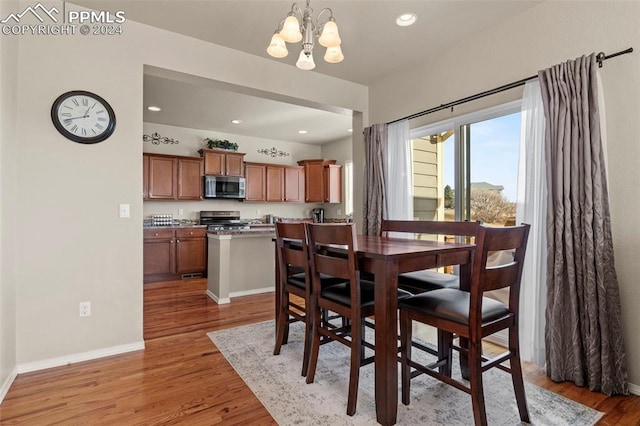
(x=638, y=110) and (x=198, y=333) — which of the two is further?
(x=198, y=333)

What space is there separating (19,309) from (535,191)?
3.67 m

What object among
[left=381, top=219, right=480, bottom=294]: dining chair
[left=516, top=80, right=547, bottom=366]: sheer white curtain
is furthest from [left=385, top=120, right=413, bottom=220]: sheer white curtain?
[left=516, top=80, right=547, bottom=366]: sheer white curtain

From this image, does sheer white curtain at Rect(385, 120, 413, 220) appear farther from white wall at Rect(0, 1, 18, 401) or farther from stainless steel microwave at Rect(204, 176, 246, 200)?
stainless steel microwave at Rect(204, 176, 246, 200)

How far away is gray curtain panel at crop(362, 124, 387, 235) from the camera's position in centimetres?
353

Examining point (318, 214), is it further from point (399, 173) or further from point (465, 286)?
point (465, 286)

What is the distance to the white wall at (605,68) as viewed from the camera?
1945 millimetres

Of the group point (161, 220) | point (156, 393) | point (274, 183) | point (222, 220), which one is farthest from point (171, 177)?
point (156, 393)

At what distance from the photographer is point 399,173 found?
3432 millimetres

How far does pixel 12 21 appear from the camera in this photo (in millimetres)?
2078

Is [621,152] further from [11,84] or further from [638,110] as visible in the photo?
[11,84]

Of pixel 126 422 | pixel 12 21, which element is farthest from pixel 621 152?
pixel 12 21

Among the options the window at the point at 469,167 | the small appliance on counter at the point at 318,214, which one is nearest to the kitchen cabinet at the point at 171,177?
the small appliance on counter at the point at 318,214

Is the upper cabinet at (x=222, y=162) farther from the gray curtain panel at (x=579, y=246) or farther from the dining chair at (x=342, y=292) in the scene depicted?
the gray curtain panel at (x=579, y=246)

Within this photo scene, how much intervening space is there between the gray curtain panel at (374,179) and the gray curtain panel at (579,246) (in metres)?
1.61
